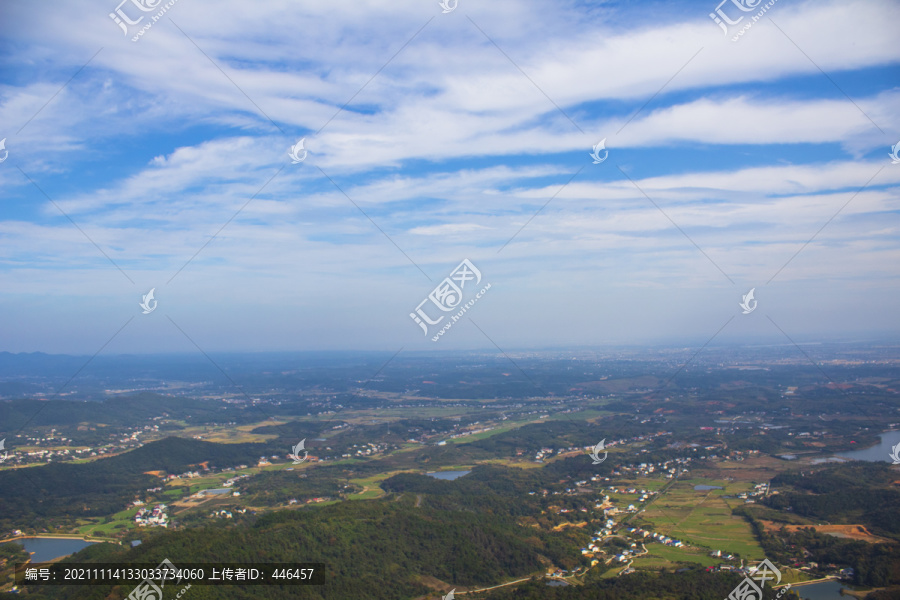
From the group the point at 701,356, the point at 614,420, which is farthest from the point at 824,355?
the point at 614,420

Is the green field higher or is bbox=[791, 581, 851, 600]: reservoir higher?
the green field

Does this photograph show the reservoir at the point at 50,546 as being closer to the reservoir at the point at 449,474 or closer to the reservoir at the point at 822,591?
the reservoir at the point at 449,474

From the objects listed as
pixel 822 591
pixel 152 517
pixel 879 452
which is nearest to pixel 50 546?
pixel 152 517

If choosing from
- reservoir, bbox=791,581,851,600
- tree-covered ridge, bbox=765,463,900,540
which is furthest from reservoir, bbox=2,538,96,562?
tree-covered ridge, bbox=765,463,900,540
